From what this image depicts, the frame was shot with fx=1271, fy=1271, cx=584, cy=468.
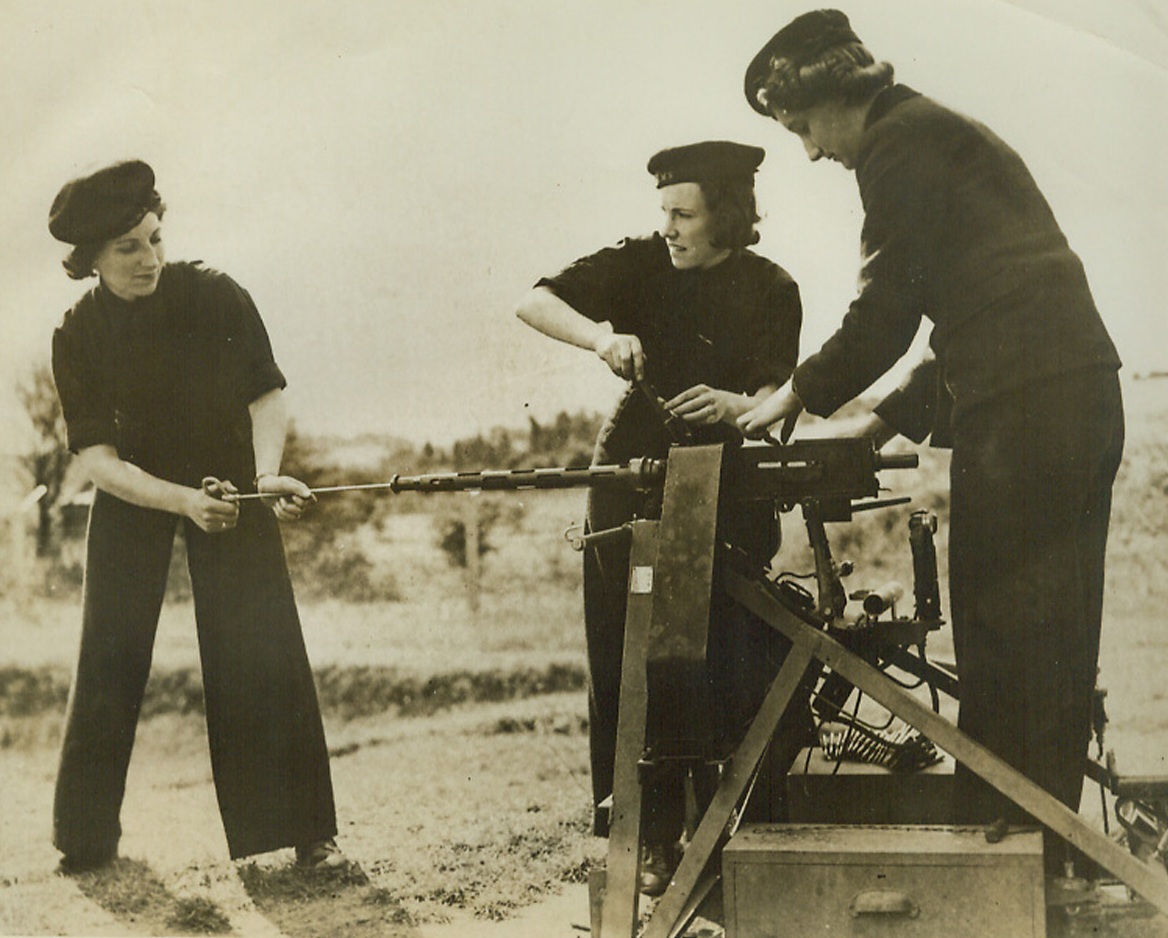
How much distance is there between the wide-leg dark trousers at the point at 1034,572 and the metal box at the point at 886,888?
0.34 m

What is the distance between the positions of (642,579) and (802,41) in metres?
1.78

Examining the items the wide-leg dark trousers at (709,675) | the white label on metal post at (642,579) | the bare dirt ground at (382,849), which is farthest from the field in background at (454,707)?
the white label on metal post at (642,579)

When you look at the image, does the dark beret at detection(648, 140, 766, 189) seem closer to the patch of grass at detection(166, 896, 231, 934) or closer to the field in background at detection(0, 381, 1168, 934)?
the field in background at detection(0, 381, 1168, 934)

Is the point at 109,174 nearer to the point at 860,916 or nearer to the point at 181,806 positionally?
the point at 181,806

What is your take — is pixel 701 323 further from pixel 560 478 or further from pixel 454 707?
pixel 454 707

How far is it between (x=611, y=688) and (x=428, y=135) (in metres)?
2.00

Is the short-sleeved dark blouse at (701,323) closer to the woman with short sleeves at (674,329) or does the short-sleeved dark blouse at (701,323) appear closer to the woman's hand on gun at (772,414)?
the woman with short sleeves at (674,329)

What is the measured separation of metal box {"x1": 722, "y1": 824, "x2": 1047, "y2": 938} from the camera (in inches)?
123

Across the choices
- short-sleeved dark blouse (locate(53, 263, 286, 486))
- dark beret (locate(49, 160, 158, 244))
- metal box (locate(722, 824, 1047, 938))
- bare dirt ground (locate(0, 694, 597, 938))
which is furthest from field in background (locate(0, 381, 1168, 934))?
dark beret (locate(49, 160, 158, 244))

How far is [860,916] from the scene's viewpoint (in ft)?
10.4

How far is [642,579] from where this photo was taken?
3.50 m

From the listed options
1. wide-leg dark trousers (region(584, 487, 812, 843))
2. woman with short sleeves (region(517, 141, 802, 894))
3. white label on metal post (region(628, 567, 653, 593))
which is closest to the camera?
white label on metal post (region(628, 567, 653, 593))

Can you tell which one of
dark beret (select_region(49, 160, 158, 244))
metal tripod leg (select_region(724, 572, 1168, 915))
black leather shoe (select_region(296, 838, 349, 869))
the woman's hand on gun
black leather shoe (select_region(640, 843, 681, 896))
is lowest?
black leather shoe (select_region(296, 838, 349, 869))

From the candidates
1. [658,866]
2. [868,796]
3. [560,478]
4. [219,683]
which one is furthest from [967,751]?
[219,683]
